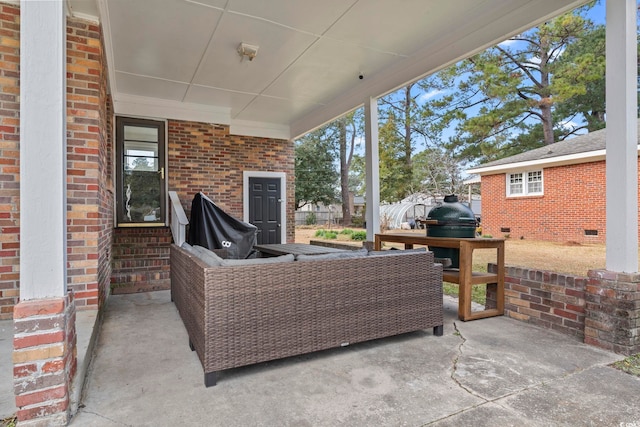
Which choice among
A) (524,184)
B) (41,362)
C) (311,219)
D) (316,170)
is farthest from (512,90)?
(41,362)

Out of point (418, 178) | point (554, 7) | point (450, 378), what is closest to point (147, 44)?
point (554, 7)

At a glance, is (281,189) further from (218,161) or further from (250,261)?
(250,261)

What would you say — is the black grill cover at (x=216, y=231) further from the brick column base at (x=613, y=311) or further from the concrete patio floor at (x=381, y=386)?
the brick column base at (x=613, y=311)

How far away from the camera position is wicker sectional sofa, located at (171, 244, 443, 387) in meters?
2.11

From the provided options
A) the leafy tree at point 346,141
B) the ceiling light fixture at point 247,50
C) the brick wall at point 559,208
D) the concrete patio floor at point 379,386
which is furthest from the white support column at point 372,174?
the leafy tree at point 346,141

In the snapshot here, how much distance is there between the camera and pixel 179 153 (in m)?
6.32

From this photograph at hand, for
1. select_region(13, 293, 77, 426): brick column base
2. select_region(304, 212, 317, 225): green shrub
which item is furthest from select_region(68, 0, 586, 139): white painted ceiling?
select_region(304, 212, 317, 225): green shrub

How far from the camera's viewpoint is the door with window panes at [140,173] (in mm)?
5898

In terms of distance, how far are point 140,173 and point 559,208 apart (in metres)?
11.6

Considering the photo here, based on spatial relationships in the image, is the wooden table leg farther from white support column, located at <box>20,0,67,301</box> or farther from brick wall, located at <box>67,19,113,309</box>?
brick wall, located at <box>67,19,113,309</box>

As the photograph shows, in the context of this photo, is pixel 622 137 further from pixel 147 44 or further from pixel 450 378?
pixel 147 44

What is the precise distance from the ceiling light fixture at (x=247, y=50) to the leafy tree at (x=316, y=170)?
1629cm

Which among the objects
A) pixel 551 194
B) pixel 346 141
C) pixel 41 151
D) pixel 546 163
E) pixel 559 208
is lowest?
pixel 559 208

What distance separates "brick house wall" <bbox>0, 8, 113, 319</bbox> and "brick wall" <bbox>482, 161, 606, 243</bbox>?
11960 mm
